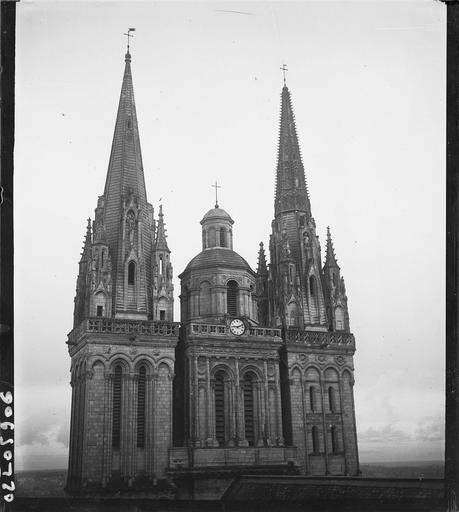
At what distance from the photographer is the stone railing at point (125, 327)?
129 ft

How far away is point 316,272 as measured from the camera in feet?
152

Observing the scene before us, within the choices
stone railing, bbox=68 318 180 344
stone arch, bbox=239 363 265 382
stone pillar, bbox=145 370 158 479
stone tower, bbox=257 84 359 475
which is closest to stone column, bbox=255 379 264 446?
stone arch, bbox=239 363 265 382

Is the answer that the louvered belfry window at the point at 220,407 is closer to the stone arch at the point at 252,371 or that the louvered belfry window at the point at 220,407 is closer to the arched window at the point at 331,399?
the stone arch at the point at 252,371

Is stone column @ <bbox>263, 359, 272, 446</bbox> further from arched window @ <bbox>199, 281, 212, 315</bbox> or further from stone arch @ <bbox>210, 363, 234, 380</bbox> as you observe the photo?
arched window @ <bbox>199, 281, 212, 315</bbox>

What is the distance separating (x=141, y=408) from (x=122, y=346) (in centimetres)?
373

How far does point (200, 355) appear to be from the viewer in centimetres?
4134

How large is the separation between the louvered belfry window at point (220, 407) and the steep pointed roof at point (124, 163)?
11.3m

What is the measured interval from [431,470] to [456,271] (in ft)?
41.3

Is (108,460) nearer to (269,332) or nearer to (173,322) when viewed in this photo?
(173,322)

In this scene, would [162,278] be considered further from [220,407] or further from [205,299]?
[220,407]

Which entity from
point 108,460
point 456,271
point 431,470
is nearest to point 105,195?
point 108,460

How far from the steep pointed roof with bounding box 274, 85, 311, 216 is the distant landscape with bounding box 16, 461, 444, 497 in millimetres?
18681

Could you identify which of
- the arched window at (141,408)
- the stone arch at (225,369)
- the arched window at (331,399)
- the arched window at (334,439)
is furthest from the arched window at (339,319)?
the arched window at (141,408)

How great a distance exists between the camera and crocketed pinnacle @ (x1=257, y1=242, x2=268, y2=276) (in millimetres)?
51103
